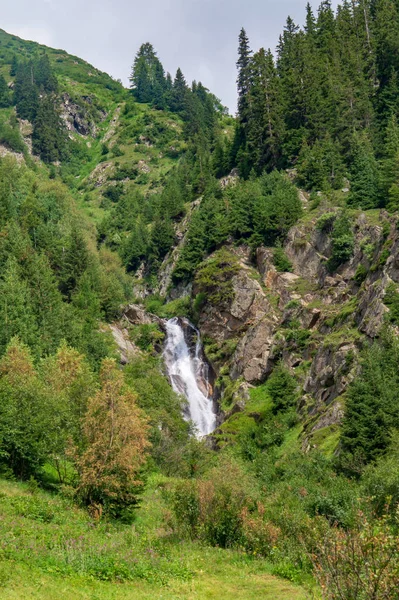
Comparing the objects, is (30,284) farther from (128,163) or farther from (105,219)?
(128,163)

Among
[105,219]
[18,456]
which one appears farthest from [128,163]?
Answer: [18,456]

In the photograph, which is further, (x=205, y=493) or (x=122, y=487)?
(x=122, y=487)

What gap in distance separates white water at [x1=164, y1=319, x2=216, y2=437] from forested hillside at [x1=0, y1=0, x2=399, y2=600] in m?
0.50

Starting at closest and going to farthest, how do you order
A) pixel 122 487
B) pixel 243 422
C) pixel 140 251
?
1. pixel 122 487
2. pixel 243 422
3. pixel 140 251

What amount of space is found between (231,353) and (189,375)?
7.00m

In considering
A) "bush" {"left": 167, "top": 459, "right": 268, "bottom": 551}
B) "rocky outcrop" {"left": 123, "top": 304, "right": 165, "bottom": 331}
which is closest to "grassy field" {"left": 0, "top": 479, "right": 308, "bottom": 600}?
"bush" {"left": 167, "top": 459, "right": 268, "bottom": 551}

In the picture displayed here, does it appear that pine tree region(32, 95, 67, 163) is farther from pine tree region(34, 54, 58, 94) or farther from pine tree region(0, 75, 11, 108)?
pine tree region(0, 75, 11, 108)

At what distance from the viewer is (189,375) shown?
6875 centimetres

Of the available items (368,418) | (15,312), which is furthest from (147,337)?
(368,418)

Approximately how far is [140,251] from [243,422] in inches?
2131

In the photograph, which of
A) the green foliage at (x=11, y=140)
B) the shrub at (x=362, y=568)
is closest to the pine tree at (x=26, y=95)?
the green foliage at (x=11, y=140)

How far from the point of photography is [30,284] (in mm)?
67125

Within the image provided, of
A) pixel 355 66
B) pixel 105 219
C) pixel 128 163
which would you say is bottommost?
pixel 105 219

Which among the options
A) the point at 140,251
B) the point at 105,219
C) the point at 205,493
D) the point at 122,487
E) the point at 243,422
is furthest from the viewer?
the point at 105,219
